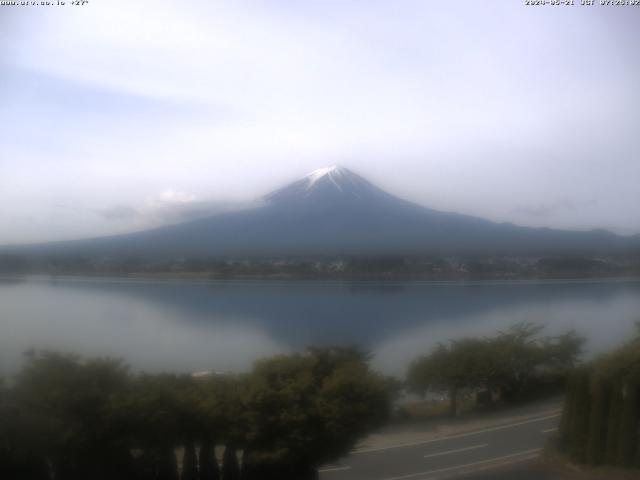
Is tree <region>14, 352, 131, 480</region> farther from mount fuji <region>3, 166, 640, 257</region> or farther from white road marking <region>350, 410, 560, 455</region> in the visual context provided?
white road marking <region>350, 410, 560, 455</region>

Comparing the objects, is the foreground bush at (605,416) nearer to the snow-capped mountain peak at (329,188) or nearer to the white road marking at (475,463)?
the white road marking at (475,463)

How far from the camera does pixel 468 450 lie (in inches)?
207

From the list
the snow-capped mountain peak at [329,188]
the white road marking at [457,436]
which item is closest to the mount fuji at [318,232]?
the snow-capped mountain peak at [329,188]

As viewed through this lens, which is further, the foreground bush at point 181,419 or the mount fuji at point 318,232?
the mount fuji at point 318,232

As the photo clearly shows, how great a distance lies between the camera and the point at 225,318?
5238 millimetres

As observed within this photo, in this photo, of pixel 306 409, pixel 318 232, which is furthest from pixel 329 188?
pixel 306 409

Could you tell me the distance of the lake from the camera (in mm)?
5152

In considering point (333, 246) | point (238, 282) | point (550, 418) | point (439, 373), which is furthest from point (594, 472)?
point (238, 282)

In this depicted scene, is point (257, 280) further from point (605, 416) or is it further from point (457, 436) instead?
point (605, 416)

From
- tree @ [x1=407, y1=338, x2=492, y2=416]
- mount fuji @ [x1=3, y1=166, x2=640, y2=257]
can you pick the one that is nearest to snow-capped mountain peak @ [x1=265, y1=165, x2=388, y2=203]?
mount fuji @ [x1=3, y1=166, x2=640, y2=257]

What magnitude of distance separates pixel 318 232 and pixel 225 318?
118 centimetres

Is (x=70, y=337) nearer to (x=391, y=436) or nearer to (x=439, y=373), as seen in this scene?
(x=391, y=436)

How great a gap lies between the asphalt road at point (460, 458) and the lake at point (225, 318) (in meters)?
0.73

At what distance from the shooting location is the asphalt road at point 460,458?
509cm
